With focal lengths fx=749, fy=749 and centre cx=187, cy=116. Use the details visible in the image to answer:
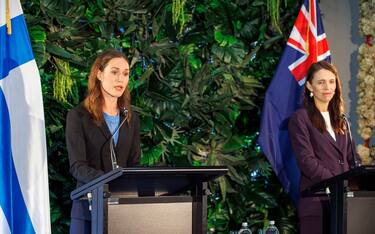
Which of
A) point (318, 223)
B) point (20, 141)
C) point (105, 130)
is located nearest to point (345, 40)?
point (318, 223)

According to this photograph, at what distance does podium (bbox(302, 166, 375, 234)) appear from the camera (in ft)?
12.8

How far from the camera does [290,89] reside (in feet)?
Answer: 18.7

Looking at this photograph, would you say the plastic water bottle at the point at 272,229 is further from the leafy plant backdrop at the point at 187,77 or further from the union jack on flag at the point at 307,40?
the union jack on flag at the point at 307,40

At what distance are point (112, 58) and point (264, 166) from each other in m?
1.99

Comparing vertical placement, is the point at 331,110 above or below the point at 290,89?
below

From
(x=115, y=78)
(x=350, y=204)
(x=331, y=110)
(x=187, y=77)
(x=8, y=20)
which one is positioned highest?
(x=8, y=20)

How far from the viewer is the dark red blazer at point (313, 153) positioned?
14.8ft

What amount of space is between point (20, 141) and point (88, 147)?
540 millimetres

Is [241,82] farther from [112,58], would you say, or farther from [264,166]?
[112,58]

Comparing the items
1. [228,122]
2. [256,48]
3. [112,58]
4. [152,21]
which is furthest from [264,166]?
[112,58]

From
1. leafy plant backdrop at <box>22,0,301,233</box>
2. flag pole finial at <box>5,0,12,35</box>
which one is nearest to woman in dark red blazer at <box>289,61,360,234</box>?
leafy plant backdrop at <box>22,0,301,233</box>

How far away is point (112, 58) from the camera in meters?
4.21

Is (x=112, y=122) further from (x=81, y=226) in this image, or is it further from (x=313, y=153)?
(x=313, y=153)

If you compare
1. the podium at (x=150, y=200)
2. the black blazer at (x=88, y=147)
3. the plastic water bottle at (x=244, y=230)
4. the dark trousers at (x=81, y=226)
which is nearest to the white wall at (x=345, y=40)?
the plastic water bottle at (x=244, y=230)
